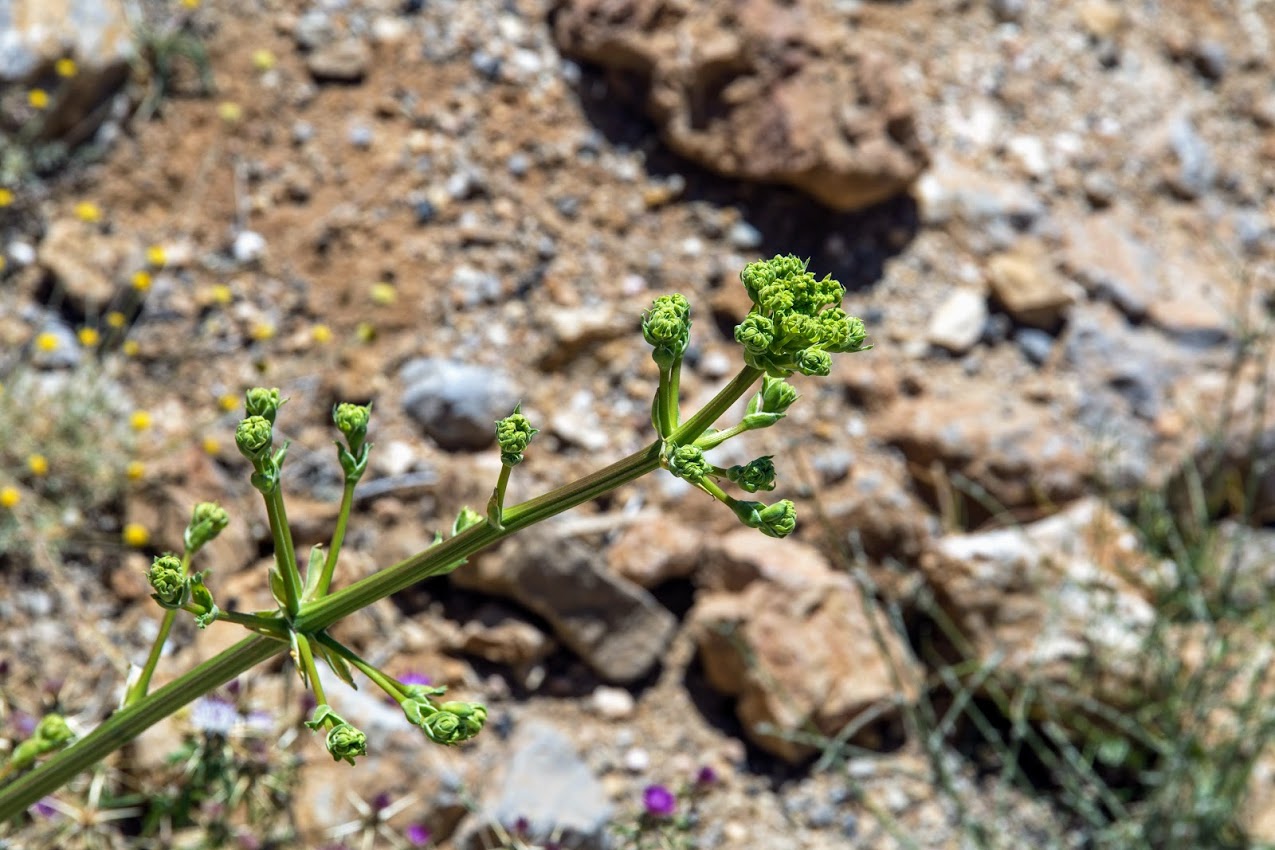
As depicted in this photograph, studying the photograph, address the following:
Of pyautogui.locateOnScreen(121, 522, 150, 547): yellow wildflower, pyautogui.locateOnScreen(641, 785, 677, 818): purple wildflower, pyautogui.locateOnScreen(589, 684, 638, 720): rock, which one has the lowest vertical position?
pyautogui.locateOnScreen(589, 684, 638, 720): rock

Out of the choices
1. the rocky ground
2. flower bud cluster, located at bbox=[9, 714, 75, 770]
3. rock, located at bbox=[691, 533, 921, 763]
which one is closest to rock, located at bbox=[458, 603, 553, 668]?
the rocky ground

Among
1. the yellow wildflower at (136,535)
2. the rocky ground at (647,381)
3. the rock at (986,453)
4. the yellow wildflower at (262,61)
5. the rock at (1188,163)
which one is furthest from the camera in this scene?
the rock at (1188,163)

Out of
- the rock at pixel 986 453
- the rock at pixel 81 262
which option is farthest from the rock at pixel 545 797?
the rock at pixel 81 262

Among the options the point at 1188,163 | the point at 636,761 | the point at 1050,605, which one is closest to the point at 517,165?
the point at 636,761

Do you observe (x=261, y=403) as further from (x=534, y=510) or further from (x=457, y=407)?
(x=457, y=407)

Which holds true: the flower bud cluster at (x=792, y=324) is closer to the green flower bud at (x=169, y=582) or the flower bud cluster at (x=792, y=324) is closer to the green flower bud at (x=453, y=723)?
the green flower bud at (x=453, y=723)

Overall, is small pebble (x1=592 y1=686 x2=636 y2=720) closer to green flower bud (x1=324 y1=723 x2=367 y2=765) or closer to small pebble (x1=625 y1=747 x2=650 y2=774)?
small pebble (x1=625 y1=747 x2=650 y2=774)
